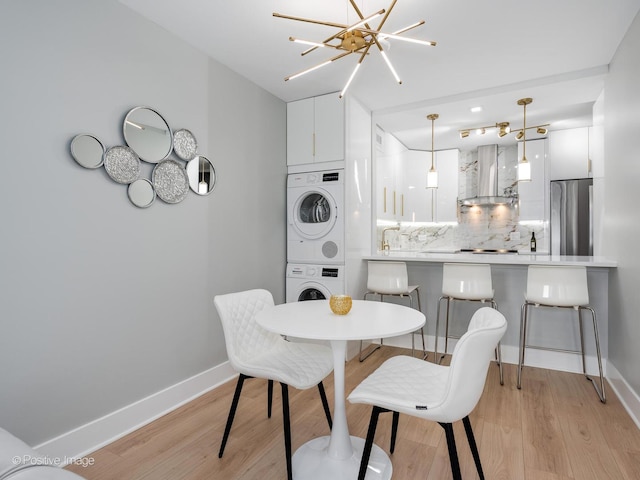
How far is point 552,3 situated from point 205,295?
289 centimetres

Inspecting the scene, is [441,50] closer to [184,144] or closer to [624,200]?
[624,200]

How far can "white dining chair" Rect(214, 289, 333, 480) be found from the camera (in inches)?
64.7

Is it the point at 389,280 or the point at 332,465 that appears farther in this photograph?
the point at 389,280

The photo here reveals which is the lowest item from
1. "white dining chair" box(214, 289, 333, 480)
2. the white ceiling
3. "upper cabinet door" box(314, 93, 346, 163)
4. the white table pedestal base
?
the white table pedestal base

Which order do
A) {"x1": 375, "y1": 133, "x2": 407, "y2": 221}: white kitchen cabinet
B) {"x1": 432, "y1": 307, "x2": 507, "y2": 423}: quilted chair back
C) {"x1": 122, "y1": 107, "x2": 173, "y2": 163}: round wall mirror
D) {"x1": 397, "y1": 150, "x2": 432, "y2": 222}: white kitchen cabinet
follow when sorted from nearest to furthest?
{"x1": 432, "y1": 307, "x2": 507, "y2": 423}: quilted chair back
{"x1": 122, "y1": 107, "x2": 173, "y2": 163}: round wall mirror
{"x1": 375, "y1": 133, "x2": 407, "y2": 221}: white kitchen cabinet
{"x1": 397, "y1": 150, "x2": 432, "y2": 222}: white kitchen cabinet

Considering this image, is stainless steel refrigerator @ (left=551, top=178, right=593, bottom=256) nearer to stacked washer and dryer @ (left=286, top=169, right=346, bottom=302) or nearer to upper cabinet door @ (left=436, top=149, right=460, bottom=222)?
upper cabinet door @ (left=436, top=149, right=460, bottom=222)

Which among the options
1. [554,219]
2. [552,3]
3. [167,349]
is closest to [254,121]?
[167,349]

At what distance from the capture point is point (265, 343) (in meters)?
2.05

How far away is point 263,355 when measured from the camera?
6.43 feet

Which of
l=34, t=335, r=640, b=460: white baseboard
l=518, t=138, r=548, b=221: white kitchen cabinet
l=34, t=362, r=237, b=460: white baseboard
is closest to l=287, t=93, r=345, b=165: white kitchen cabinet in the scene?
l=34, t=335, r=640, b=460: white baseboard

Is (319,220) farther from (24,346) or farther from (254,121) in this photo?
(24,346)

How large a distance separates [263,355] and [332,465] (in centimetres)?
63

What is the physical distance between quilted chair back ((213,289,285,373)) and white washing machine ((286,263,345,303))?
1.15m

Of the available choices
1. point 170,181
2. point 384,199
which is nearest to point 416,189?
point 384,199
